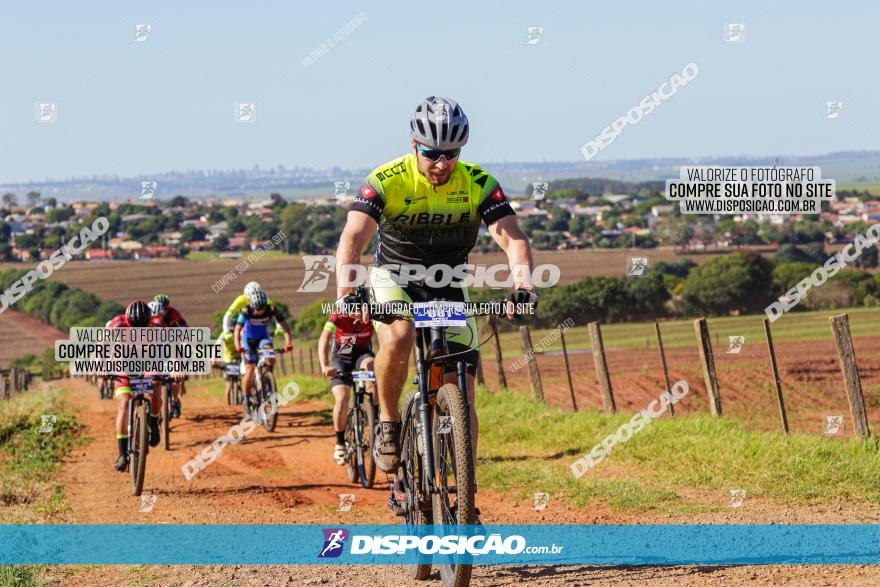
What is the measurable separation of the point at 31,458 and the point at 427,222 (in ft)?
35.0

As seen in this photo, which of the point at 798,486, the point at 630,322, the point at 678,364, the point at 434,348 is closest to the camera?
the point at 434,348

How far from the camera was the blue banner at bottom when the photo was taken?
6973 millimetres

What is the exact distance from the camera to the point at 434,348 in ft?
21.3

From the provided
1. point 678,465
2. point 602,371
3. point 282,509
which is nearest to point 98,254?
point 602,371

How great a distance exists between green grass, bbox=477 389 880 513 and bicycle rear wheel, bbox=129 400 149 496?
3624 mm

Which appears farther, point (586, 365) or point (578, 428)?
point (586, 365)

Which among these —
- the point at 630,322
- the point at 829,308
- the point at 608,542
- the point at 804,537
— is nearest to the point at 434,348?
the point at 608,542

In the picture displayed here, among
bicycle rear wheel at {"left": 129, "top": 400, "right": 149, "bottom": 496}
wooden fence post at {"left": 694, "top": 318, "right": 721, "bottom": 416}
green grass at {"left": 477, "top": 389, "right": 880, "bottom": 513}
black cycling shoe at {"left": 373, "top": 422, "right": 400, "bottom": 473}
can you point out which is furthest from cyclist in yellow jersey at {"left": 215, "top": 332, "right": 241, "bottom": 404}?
black cycling shoe at {"left": 373, "top": 422, "right": 400, "bottom": 473}

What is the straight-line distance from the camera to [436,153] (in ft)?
21.7

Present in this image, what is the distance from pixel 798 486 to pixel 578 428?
4.78 m

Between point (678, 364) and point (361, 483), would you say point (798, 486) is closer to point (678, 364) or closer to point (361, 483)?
point (361, 483)

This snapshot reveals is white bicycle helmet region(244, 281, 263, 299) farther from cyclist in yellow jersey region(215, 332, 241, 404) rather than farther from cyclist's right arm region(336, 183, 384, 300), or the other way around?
cyclist's right arm region(336, 183, 384, 300)

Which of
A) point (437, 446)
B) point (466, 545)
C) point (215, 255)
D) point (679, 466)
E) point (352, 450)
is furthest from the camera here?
point (215, 255)

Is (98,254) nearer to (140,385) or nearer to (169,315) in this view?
(169,315)
